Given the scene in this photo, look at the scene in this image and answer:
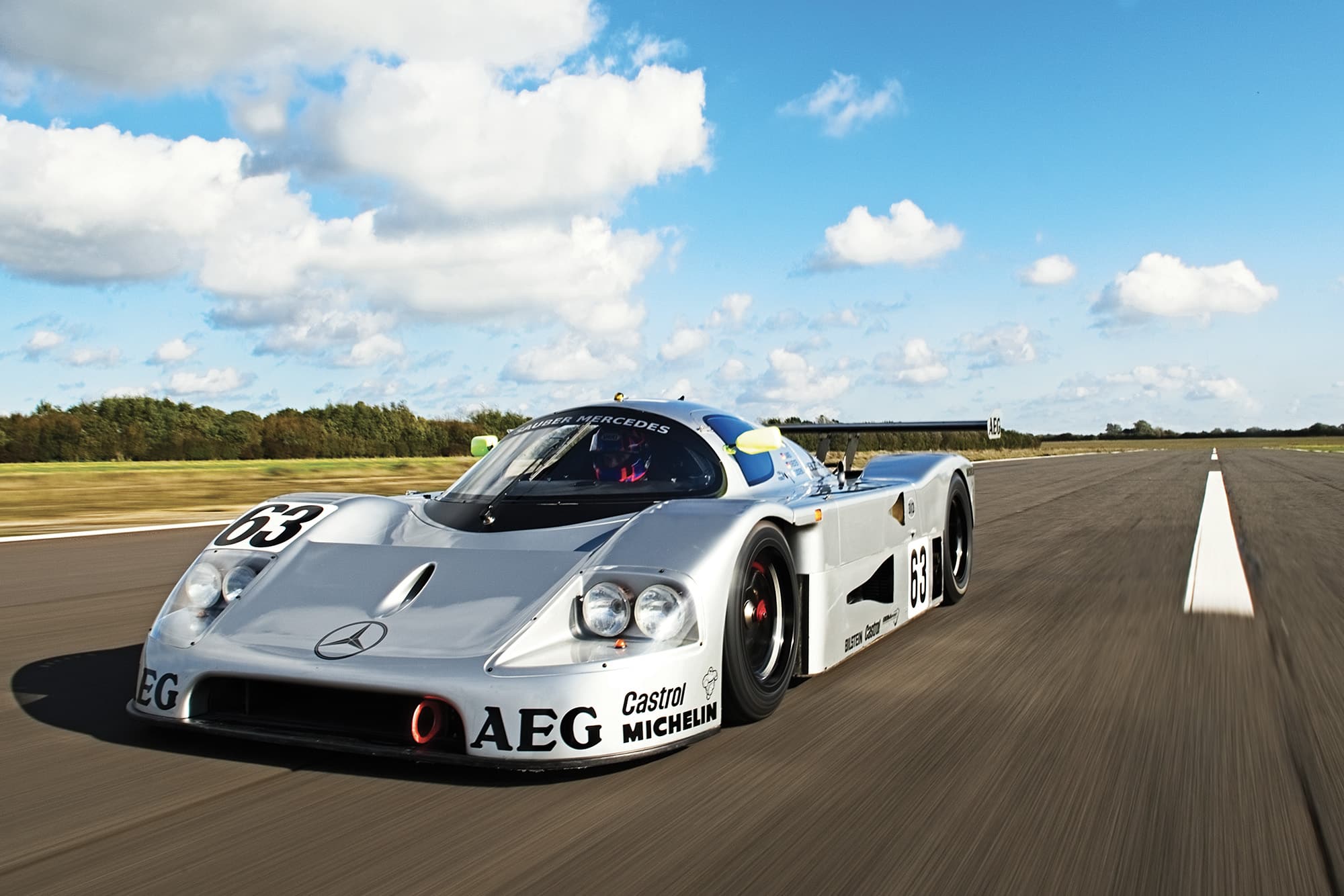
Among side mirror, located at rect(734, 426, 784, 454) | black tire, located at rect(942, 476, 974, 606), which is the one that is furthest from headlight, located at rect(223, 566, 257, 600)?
black tire, located at rect(942, 476, 974, 606)

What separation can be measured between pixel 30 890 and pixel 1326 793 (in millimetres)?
3502

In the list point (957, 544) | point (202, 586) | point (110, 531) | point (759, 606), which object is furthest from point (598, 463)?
point (110, 531)

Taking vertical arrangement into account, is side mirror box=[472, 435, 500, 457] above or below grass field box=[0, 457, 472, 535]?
above

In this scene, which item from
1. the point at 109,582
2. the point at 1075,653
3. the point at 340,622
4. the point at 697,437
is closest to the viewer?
the point at 340,622

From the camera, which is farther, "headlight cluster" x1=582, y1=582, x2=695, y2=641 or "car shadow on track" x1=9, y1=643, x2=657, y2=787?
"headlight cluster" x1=582, y1=582, x2=695, y2=641

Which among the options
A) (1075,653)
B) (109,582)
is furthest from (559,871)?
(109,582)

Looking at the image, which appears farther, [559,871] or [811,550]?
[811,550]

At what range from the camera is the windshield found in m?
4.77

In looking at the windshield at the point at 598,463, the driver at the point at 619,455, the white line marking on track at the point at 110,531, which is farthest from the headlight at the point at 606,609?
the white line marking on track at the point at 110,531

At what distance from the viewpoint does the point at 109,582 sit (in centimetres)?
841

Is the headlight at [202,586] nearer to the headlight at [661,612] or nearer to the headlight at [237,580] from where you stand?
the headlight at [237,580]

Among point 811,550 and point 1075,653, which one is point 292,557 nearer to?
point 811,550

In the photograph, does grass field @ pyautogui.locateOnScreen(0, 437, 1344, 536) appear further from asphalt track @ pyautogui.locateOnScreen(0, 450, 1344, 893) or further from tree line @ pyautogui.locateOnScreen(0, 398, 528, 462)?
asphalt track @ pyautogui.locateOnScreen(0, 450, 1344, 893)

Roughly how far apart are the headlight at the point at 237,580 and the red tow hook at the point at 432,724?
3.81 feet
